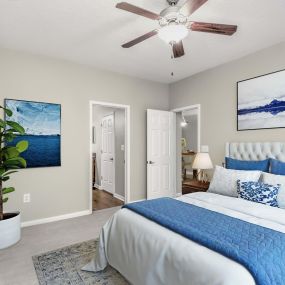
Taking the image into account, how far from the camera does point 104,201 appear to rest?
4809mm

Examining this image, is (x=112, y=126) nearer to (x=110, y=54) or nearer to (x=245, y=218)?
(x=110, y=54)

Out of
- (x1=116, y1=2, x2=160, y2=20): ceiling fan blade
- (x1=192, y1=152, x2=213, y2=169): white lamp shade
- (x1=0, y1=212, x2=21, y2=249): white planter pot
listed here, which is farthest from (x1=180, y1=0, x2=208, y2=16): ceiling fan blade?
(x1=0, y1=212, x2=21, y2=249): white planter pot

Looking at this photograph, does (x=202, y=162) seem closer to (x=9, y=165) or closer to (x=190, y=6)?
(x=190, y=6)

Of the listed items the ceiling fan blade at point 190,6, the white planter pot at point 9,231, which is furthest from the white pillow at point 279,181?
the white planter pot at point 9,231

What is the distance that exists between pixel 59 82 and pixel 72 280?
115 inches

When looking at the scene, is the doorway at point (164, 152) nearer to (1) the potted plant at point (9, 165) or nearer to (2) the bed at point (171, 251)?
(2) the bed at point (171, 251)

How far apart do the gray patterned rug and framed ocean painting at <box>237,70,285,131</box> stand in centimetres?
278

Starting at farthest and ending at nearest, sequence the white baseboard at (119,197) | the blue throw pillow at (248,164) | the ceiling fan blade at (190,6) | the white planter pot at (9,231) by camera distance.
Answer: the white baseboard at (119,197) → the blue throw pillow at (248,164) → the white planter pot at (9,231) → the ceiling fan blade at (190,6)

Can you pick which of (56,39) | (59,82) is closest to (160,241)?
(56,39)

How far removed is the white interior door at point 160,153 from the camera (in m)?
4.55

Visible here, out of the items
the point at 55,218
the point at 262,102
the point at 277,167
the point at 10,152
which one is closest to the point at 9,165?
the point at 10,152

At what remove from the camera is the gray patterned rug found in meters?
2.03

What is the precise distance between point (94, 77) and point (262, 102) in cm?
285

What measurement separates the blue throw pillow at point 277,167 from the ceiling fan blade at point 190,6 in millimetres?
2130
